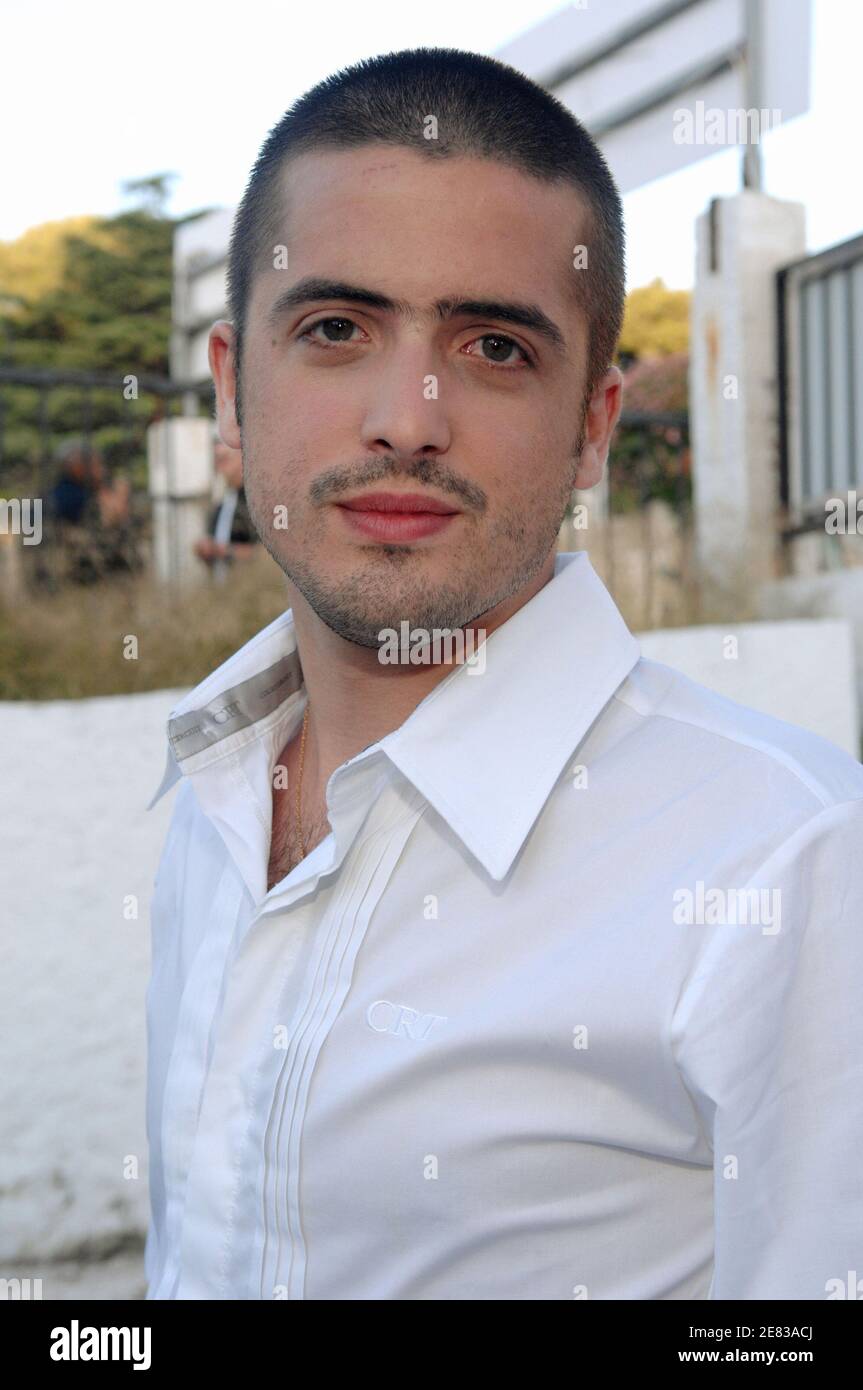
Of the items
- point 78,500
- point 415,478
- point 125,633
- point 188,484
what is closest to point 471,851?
point 415,478

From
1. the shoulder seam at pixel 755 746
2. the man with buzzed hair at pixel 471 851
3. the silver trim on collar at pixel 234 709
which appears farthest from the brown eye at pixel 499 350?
the silver trim on collar at pixel 234 709

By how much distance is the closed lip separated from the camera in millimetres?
1612

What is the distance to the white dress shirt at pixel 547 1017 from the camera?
50.3 inches

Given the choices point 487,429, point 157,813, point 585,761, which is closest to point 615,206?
point 487,429

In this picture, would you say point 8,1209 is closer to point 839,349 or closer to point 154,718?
point 154,718

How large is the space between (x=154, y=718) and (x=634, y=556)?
285 cm

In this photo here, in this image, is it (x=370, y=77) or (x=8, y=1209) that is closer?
(x=370, y=77)

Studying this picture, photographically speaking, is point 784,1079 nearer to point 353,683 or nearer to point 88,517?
point 353,683

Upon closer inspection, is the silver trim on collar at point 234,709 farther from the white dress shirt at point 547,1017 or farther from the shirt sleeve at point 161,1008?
the white dress shirt at point 547,1017

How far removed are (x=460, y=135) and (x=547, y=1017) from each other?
106 centimetres

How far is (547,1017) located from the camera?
1365mm

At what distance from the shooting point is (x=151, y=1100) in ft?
6.32

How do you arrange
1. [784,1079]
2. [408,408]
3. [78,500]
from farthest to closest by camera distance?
[78,500] → [408,408] → [784,1079]
